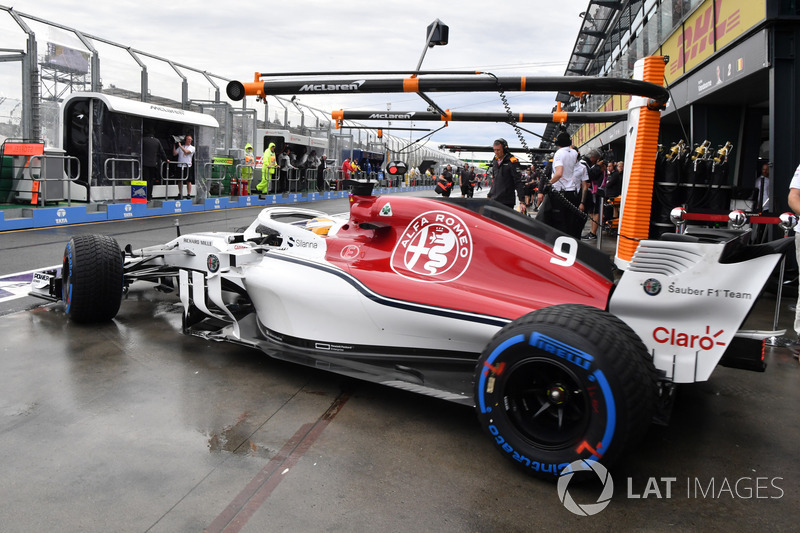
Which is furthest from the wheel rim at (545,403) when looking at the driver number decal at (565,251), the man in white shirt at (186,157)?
the man in white shirt at (186,157)

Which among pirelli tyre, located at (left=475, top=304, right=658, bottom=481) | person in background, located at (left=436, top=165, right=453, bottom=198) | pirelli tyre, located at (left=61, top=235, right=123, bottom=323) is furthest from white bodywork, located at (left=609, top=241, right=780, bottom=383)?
person in background, located at (left=436, top=165, right=453, bottom=198)

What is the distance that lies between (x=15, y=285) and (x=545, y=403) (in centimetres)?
609

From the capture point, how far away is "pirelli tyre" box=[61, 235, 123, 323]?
5062 millimetres

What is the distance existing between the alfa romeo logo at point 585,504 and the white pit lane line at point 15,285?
561 cm

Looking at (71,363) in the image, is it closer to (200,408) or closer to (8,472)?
(200,408)

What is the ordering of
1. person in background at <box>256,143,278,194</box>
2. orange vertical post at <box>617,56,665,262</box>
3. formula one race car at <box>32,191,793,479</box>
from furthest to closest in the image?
1. person in background at <box>256,143,278,194</box>
2. orange vertical post at <box>617,56,665,262</box>
3. formula one race car at <box>32,191,793,479</box>

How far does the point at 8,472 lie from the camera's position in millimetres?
2840

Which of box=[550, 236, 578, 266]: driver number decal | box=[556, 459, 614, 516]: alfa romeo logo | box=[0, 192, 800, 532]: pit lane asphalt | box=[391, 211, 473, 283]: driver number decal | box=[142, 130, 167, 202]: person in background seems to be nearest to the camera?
box=[0, 192, 800, 532]: pit lane asphalt

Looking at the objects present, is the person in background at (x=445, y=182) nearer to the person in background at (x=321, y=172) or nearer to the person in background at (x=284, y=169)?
the person in background at (x=284, y=169)

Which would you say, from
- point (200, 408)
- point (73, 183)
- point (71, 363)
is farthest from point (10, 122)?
point (200, 408)

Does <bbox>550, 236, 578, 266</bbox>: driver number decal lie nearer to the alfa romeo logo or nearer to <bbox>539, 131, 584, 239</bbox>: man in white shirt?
the alfa romeo logo

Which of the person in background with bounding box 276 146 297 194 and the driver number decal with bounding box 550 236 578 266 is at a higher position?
the person in background with bounding box 276 146 297 194

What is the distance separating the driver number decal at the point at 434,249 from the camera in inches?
152

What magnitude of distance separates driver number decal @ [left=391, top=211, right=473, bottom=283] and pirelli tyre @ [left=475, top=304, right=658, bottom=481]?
92 cm
